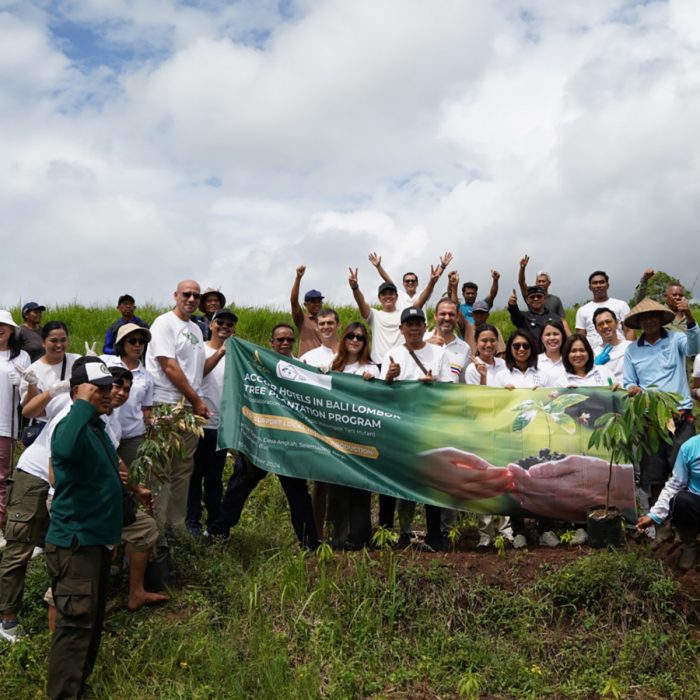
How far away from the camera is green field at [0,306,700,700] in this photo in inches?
200

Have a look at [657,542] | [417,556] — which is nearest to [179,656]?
[417,556]

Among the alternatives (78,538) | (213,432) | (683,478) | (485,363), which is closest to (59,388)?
(78,538)

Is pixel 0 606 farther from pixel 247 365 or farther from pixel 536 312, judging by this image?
pixel 536 312

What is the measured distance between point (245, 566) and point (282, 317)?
1005 cm

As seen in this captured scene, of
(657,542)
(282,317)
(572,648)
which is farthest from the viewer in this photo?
(282,317)

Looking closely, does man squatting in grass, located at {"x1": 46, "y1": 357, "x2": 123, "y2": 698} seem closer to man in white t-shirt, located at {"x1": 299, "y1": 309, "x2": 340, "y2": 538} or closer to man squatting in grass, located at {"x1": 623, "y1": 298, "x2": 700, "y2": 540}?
man in white t-shirt, located at {"x1": 299, "y1": 309, "x2": 340, "y2": 538}

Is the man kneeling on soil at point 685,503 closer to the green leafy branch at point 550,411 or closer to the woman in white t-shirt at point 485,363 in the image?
the green leafy branch at point 550,411

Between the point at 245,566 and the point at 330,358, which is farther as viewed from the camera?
the point at 330,358

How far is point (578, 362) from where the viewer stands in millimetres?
7031

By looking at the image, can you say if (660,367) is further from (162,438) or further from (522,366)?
(162,438)

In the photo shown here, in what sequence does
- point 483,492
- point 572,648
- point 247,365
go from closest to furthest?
point 572,648
point 483,492
point 247,365

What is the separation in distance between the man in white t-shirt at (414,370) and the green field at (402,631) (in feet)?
1.36

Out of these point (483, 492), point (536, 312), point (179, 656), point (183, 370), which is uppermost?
point (536, 312)

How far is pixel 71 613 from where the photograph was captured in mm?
4727
